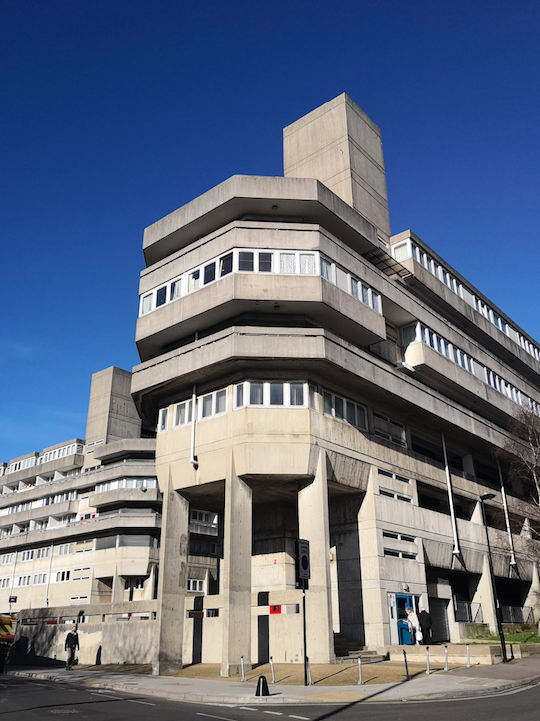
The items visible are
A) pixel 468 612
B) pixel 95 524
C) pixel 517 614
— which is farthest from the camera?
pixel 95 524

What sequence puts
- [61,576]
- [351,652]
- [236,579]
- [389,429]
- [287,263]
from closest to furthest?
1. [236,579]
2. [351,652]
3. [287,263]
4. [389,429]
5. [61,576]

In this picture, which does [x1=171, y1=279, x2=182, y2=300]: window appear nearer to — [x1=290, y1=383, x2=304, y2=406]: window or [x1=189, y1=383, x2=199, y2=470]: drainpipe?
[x1=189, y1=383, x2=199, y2=470]: drainpipe

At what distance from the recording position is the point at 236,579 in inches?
1087

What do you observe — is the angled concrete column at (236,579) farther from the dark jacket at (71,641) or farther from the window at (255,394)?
the dark jacket at (71,641)

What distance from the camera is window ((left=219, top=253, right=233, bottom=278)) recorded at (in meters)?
32.2

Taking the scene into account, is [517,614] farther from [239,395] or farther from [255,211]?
[255,211]

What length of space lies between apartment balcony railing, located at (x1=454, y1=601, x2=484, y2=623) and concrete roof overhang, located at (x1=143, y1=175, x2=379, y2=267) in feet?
78.7

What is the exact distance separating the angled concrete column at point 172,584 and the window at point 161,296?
Result: 10.6 m

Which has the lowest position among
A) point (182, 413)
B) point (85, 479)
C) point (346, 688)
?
point (346, 688)

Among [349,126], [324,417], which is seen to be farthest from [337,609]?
[349,126]

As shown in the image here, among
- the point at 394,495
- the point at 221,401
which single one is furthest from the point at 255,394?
the point at 394,495

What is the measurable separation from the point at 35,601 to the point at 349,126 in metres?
61.0

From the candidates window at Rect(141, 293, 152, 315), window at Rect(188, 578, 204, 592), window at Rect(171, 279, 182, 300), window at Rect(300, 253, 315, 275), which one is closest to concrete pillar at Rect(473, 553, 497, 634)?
window at Rect(300, 253, 315, 275)

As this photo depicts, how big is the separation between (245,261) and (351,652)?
2000cm
